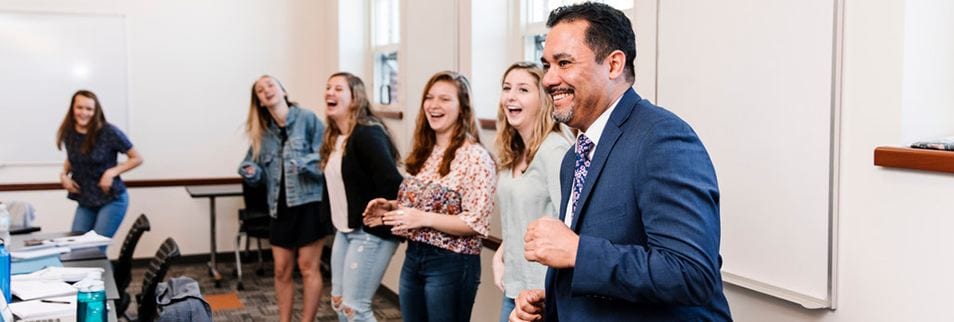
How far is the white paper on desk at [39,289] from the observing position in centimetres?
277

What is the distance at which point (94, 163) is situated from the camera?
5.54 m

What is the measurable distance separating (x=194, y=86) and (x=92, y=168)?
1.73 meters

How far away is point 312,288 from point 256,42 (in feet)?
10.8

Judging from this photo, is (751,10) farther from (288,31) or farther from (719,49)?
(288,31)

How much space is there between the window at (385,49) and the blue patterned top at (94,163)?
187cm

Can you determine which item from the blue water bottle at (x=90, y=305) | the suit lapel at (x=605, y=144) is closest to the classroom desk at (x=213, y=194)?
the blue water bottle at (x=90, y=305)

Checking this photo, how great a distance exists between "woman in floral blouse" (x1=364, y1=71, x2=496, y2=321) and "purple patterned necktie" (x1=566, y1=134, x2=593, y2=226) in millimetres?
→ 1381

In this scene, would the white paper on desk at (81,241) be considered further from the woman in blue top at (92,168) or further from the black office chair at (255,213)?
the black office chair at (255,213)

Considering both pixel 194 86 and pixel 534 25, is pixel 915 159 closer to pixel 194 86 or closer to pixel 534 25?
pixel 534 25

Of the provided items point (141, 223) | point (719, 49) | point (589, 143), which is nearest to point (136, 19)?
point (141, 223)

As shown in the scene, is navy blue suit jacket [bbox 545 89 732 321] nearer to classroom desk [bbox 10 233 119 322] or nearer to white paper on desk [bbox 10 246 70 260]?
classroom desk [bbox 10 233 119 322]

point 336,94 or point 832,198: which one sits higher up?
point 336,94

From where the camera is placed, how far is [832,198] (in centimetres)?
221

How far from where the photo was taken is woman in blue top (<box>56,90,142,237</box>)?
18.1 feet
